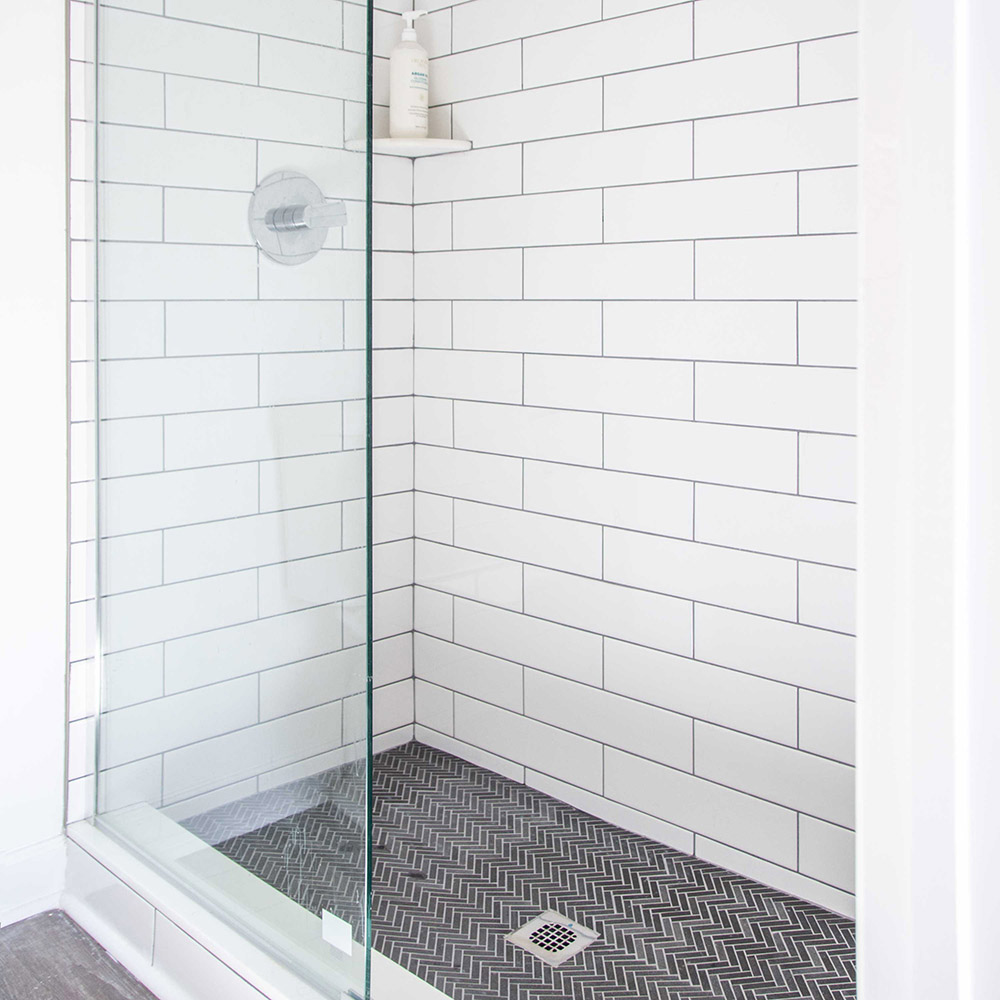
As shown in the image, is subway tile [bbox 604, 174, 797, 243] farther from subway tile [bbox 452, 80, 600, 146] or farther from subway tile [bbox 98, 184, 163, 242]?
subway tile [bbox 98, 184, 163, 242]

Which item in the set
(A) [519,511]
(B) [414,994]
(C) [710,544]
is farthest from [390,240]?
(B) [414,994]

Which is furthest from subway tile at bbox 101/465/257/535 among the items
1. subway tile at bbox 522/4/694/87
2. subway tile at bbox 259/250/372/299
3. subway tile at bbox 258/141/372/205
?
subway tile at bbox 522/4/694/87

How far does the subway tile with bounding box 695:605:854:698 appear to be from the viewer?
5.48ft

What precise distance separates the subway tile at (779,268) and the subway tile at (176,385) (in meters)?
0.86

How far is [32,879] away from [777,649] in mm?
1285

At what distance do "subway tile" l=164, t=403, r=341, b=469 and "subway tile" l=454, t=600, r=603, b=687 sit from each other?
0.91 metres

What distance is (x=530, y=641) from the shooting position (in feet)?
7.07

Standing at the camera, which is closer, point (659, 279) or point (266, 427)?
point (266, 427)

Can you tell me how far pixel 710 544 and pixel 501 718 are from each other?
672 millimetres

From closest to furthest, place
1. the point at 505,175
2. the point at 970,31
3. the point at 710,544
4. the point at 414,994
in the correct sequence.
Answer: the point at 970,31, the point at 414,994, the point at 710,544, the point at 505,175

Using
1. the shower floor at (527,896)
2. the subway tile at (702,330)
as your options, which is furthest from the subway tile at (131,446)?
the subway tile at (702,330)

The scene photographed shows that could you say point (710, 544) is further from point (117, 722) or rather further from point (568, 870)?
point (117, 722)

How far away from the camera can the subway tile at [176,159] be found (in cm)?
126

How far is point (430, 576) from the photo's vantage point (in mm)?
2338
